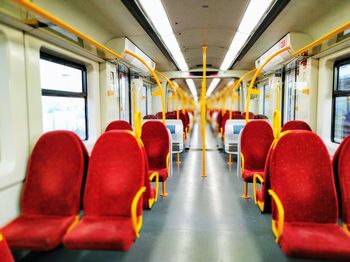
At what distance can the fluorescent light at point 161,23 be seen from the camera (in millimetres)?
3382

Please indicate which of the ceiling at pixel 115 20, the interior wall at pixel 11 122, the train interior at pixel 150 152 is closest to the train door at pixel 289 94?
the train interior at pixel 150 152

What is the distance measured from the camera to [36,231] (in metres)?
2.01

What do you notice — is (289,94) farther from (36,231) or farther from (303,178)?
(36,231)

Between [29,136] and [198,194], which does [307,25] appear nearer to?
[198,194]

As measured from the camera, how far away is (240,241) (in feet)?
8.55

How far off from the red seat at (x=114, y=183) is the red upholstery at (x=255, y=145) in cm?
184

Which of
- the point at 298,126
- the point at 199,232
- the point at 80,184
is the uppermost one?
the point at 298,126

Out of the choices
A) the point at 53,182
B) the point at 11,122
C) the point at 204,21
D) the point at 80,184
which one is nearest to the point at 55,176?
the point at 53,182

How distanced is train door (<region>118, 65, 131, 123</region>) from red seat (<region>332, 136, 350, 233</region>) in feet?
14.2

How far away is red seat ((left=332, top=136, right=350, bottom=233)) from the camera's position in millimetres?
2082

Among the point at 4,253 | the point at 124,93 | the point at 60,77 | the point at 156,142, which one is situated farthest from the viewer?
the point at 124,93

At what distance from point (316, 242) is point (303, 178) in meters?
0.52

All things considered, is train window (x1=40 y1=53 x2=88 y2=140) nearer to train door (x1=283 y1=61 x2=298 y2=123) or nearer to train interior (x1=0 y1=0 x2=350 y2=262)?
train interior (x1=0 y1=0 x2=350 y2=262)

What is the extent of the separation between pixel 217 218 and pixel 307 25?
3110 mm
